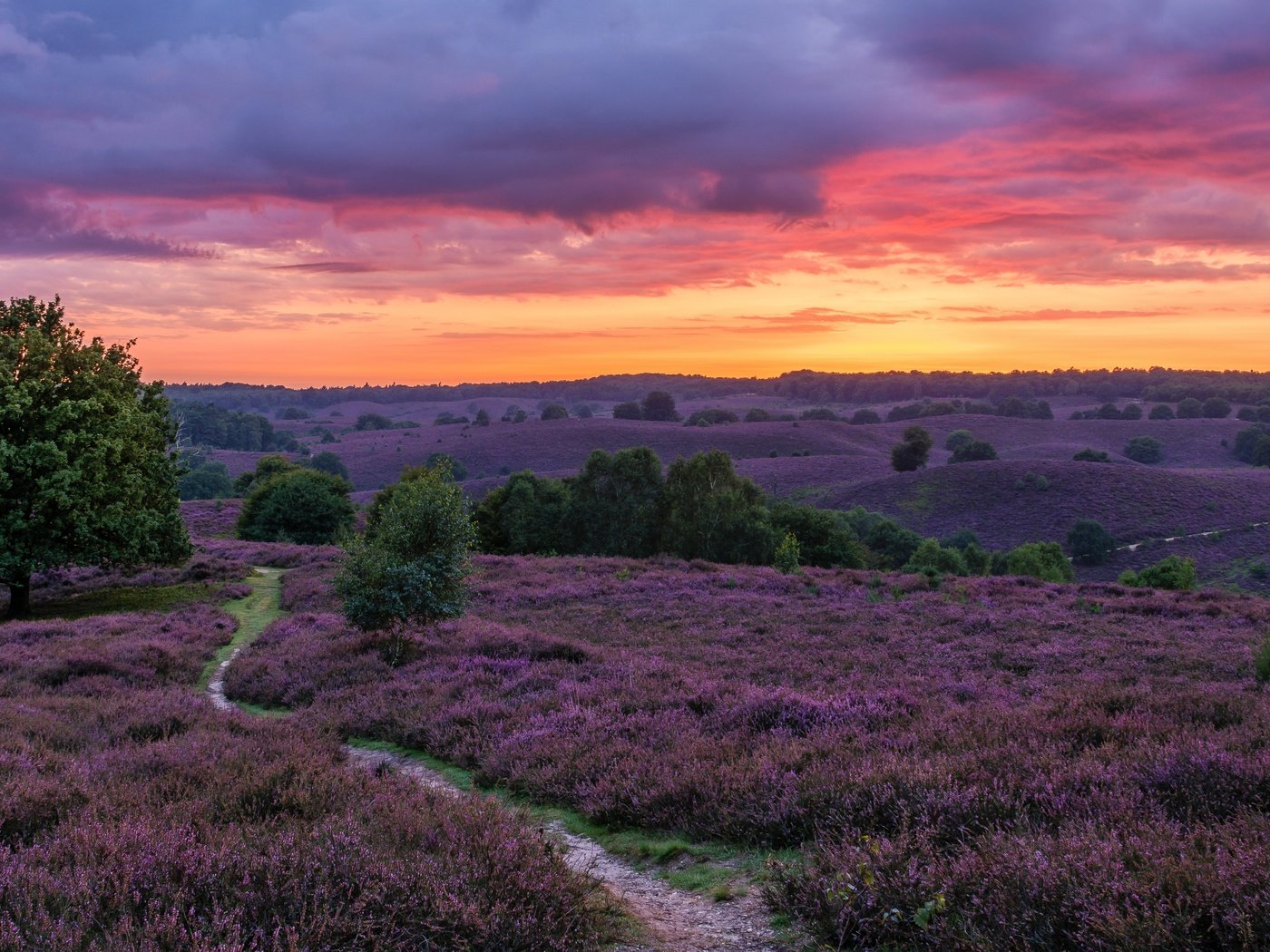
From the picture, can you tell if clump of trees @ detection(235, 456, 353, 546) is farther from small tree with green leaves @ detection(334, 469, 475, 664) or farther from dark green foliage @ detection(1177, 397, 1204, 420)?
dark green foliage @ detection(1177, 397, 1204, 420)

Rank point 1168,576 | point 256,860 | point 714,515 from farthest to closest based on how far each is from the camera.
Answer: point 714,515, point 1168,576, point 256,860

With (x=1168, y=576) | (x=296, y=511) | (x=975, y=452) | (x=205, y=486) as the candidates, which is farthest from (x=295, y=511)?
(x=975, y=452)

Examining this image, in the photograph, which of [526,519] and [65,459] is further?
[526,519]

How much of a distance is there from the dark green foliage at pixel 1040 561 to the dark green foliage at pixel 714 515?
65.2ft

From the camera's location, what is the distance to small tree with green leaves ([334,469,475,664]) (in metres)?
20.0

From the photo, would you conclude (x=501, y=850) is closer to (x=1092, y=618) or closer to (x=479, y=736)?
(x=479, y=736)

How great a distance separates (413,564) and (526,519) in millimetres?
48994

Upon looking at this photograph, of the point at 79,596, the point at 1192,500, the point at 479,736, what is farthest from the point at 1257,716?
the point at 1192,500

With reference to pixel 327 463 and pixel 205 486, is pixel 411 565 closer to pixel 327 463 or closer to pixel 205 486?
pixel 205 486

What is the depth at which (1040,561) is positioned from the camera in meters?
63.5

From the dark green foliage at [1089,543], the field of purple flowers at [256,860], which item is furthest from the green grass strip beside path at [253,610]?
the dark green foliage at [1089,543]

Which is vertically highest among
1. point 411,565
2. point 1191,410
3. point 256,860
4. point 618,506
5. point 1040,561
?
point 1191,410

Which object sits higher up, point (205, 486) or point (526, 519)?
point (526, 519)

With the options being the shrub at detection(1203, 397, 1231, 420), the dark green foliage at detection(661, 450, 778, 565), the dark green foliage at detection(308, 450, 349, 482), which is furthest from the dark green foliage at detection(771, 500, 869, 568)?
the shrub at detection(1203, 397, 1231, 420)
